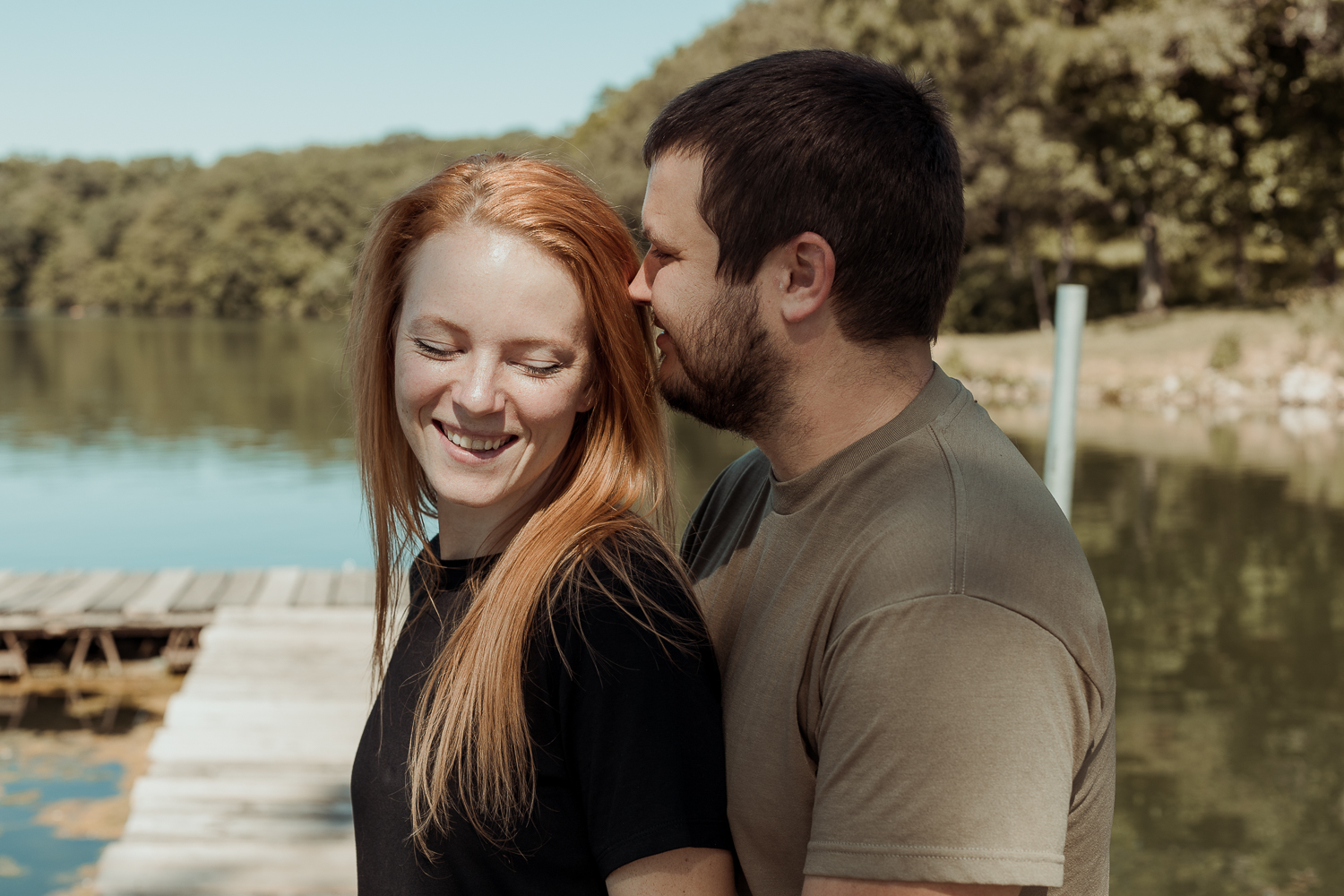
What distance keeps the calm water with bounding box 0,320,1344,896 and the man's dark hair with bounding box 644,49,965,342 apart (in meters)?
1.64

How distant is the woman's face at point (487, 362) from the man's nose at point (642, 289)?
0.26 feet

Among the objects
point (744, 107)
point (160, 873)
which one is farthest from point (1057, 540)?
point (160, 873)

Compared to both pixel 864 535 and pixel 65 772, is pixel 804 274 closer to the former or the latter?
pixel 864 535

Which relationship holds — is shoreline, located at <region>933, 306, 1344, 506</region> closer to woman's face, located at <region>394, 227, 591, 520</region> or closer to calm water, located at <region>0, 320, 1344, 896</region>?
calm water, located at <region>0, 320, 1344, 896</region>

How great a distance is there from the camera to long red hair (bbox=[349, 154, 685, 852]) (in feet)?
4.79

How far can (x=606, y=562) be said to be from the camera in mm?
1493

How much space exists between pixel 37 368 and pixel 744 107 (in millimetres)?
40370

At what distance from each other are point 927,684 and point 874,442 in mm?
389

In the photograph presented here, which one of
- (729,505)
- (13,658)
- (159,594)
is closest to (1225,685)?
(729,505)

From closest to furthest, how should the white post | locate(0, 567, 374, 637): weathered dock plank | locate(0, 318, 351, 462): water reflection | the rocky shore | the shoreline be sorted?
1. the white post
2. locate(0, 567, 374, 637): weathered dock plank
3. the shoreline
4. the rocky shore
5. locate(0, 318, 351, 462): water reflection

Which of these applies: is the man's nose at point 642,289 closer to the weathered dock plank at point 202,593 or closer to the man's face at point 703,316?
the man's face at point 703,316

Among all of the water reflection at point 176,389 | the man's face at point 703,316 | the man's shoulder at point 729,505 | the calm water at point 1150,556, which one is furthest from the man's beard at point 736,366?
the water reflection at point 176,389

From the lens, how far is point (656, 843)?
1334 millimetres

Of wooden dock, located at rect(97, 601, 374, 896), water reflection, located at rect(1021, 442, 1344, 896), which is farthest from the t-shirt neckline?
water reflection, located at rect(1021, 442, 1344, 896)
